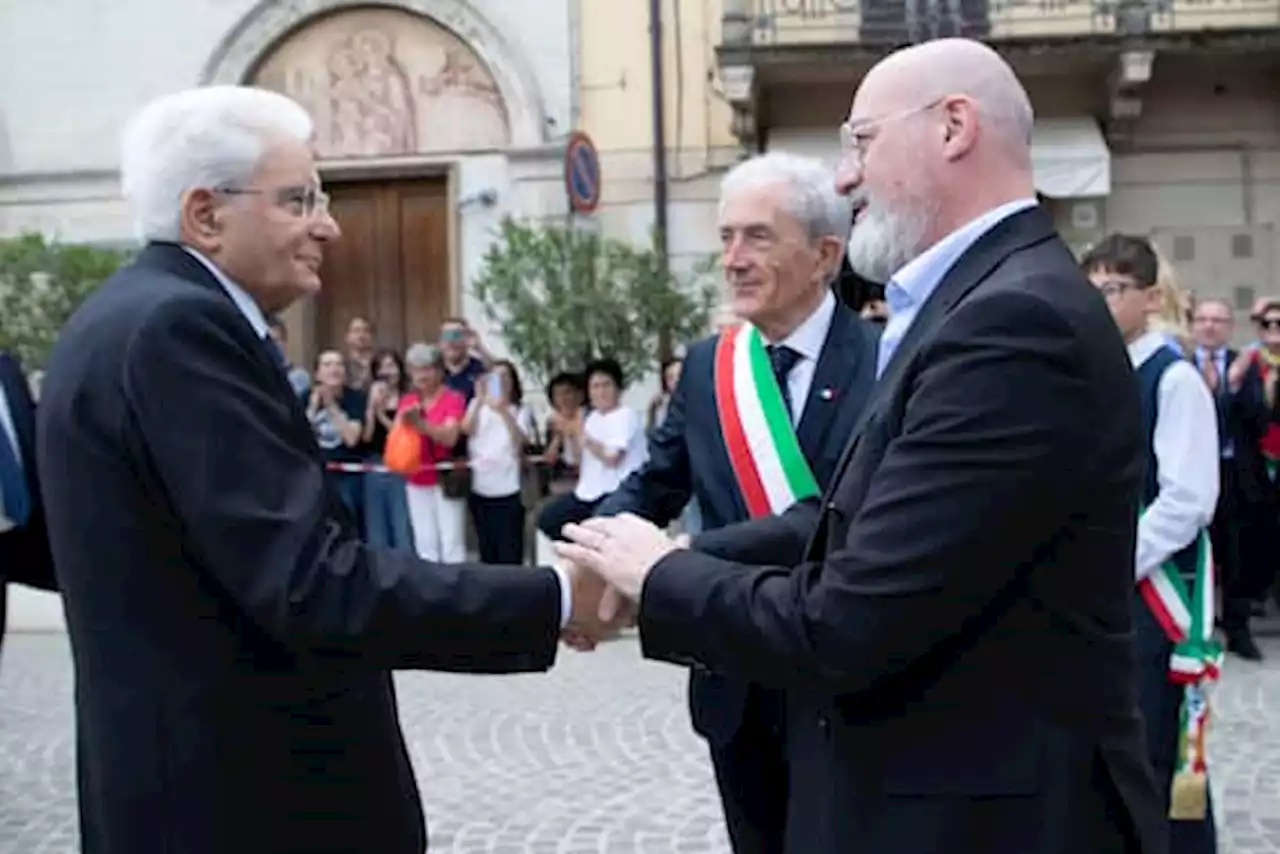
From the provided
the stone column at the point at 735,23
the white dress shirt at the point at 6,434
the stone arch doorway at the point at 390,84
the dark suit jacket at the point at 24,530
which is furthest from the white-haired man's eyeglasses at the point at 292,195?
the stone arch doorway at the point at 390,84

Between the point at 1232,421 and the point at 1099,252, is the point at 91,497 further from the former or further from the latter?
the point at 1232,421

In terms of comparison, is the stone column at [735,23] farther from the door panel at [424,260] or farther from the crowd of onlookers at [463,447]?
the crowd of onlookers at [463,447]

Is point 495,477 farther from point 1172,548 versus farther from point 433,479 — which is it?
point 1172,548

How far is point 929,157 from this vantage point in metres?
2.56

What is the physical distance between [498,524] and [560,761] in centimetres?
475

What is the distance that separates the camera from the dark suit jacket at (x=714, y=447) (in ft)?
12.8

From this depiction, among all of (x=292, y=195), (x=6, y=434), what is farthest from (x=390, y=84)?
(x=292, y=195)

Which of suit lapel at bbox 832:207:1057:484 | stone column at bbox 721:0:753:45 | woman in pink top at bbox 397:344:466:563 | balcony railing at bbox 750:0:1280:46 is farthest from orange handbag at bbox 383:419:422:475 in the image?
suit lapel at bbox 832:207:1057:484

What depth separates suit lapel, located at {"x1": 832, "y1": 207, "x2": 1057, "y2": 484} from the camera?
2508 mm

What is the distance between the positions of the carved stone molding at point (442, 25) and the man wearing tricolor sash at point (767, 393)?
13001 mm

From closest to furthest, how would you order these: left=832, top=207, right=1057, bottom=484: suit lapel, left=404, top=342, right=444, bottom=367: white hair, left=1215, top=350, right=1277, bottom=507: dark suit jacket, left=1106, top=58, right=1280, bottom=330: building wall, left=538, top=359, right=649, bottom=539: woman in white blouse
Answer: left=832, top=207, right=1057, bottom=484: suit lapel < left=1215, top=350, right=1277, bottom=507: dark suit jacket < left=538, top=359, right=649, bottom=539: woman in white blouse < left=404, top=342, right=444, bottom=367: white hair < left=1106, top=58, right=1280, bottom=330: building wall

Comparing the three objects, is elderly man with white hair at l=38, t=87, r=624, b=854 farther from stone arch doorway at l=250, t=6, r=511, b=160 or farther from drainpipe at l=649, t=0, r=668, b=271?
stone arch doorway at l=250, t=6, r=511, b=160

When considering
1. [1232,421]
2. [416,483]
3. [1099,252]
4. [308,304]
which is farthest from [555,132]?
[1099,252]

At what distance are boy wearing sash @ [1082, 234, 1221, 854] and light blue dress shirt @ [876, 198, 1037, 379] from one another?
7.84 feet
